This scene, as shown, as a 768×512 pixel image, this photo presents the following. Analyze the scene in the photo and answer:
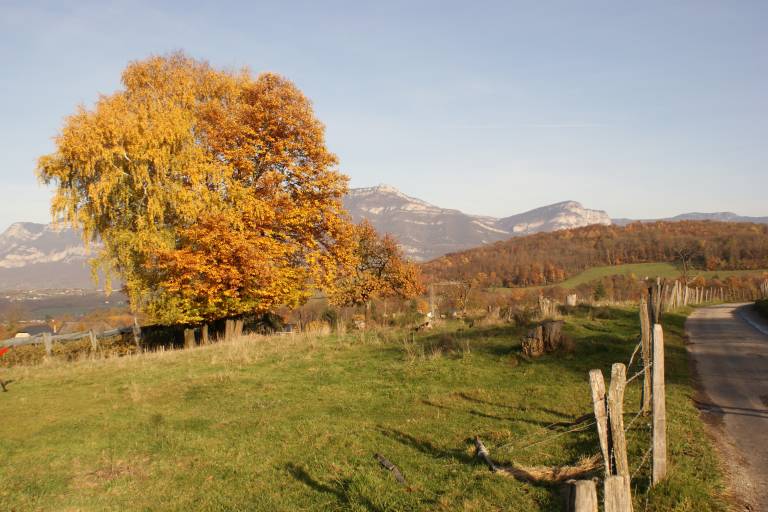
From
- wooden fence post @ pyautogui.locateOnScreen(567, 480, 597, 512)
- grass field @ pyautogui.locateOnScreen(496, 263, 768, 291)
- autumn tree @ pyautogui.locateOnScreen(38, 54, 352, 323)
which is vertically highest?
autumn tree @ pyautogui.locateOnScreen(38, 54, 352, 323)

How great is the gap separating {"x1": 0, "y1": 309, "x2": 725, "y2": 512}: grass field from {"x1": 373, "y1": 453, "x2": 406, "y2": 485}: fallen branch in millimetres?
127

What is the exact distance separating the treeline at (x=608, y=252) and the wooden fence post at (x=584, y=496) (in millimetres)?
83196

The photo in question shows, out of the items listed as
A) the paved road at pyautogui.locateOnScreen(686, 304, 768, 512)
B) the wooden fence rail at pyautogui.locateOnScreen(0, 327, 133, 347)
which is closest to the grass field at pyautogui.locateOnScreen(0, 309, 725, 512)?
the paved road at pyautogui.locateOnScreen(686, 304, 768, 512)

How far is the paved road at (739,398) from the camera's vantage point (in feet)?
23.4

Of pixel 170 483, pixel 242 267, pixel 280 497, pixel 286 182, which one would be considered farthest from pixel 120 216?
pixel 280 497

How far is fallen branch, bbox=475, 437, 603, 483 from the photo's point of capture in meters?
7.15

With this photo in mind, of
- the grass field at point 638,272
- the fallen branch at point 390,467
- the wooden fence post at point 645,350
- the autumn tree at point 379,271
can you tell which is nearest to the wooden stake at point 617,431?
the fallen branch at point 390,467

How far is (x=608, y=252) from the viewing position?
112375 mm

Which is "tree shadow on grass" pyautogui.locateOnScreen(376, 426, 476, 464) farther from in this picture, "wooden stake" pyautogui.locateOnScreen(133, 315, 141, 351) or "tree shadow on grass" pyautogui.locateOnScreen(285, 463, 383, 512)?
"wooden stake" pyautogui.locateOnScreen(133, 315, 141, 351)

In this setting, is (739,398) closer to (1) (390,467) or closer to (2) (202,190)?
(1) (390,467)

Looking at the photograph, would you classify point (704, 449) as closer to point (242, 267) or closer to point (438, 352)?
point (438, 352)

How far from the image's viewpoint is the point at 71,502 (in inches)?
292

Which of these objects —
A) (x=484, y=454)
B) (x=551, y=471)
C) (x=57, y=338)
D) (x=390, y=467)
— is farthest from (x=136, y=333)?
(x=551, y=471)

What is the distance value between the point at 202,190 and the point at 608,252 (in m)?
109
